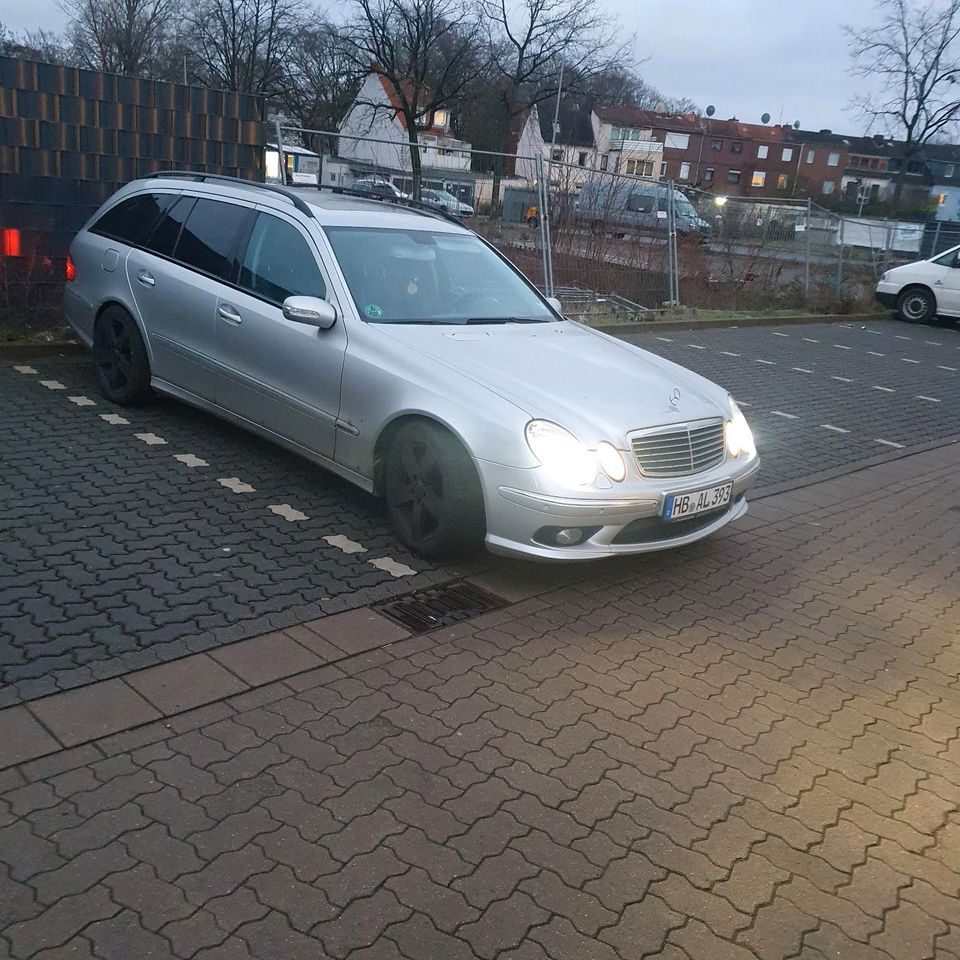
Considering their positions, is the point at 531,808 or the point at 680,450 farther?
the point at 680,450

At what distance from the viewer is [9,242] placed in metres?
8.92

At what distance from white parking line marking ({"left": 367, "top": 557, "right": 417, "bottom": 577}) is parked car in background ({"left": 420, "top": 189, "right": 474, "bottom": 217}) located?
26.2 feet

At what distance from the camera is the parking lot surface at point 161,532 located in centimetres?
412

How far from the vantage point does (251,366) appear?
5.98 metres

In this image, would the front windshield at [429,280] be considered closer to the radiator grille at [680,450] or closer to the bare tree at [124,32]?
the radiator grille at [680,450]

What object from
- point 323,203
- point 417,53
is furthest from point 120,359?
point 417,53

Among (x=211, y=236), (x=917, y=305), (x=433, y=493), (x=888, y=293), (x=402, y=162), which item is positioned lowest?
(x=433, y=493)

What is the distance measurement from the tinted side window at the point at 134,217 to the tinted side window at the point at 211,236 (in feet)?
1.39

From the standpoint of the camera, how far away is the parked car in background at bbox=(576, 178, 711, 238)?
13578mm

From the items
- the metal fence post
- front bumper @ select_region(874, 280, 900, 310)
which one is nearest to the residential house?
the metal fence post

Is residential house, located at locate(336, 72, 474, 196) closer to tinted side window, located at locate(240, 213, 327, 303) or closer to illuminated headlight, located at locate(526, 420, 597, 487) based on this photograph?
tinted side window, located at locate(240, 213, 327, 303)

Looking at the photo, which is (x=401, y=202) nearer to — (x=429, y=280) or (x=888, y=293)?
(x=429, y=280)

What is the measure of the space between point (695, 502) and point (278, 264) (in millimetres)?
2923

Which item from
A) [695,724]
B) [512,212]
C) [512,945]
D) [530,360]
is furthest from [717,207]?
[512,945]
